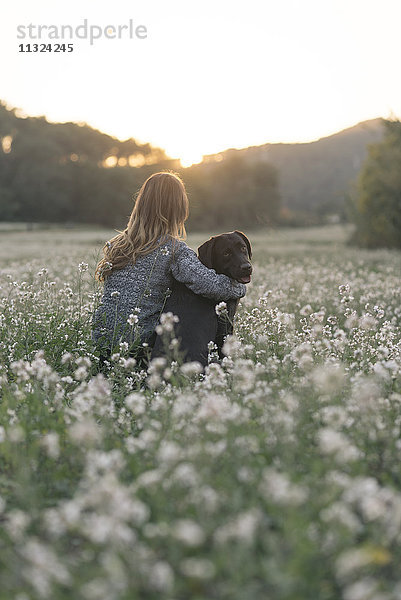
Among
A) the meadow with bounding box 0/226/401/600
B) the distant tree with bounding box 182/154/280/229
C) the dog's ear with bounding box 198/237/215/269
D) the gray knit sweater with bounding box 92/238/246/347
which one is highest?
the distant tree with bounding box 182/154/280/229

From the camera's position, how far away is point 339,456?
2412 millimetres

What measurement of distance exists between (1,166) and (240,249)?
6378 cm

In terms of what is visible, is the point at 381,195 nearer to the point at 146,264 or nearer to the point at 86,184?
the point at 146,264

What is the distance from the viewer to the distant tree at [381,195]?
81.3 ft

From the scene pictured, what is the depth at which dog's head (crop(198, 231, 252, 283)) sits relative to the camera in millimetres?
A: 6113

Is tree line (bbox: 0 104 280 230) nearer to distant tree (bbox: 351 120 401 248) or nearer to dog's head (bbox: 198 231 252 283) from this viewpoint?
distant tree (bbox: 351 120 401 248)

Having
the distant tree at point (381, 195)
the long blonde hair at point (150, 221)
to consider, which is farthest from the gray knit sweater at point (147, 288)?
the distant tree at point (381, 195)

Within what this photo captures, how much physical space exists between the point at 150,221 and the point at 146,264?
468 millimetres

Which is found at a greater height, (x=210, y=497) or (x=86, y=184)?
(x=86, y=184)

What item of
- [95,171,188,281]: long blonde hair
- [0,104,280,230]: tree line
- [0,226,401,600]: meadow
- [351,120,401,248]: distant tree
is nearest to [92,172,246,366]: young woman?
[95,171,188,281]: long blonde hair

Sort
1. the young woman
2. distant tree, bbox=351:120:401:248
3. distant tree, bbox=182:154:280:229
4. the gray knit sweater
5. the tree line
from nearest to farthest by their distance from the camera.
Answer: the gray knit sweater
the young woman
distant tree, bbox=351:120:401:248
the tree line
distant tree, bbox=182:154:280:229

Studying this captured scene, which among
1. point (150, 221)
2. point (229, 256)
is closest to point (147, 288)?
point (150, 221)

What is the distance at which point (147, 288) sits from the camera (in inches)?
245

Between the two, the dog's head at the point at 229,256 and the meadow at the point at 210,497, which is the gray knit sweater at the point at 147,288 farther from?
the meadow at the point at 210,497
